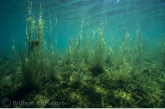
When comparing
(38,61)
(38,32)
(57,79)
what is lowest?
(57,79)

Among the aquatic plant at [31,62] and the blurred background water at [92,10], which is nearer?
the aquatic plant at [31,62]

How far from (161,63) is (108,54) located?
467cm

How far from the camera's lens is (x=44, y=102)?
4.31 metres

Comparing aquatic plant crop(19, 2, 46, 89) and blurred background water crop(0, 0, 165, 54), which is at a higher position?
blurred background water crop(0, 0, 165, 54)

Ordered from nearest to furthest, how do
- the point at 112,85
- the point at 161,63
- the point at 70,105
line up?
1. the point at 70,105
2. the point at 112,85
3. the point at 161,63

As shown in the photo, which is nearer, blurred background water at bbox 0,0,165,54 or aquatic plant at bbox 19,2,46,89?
aquatic plant at bbox 19,2,46,89

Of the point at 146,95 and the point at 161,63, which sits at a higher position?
the point at 161,63

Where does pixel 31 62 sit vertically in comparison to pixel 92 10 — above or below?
below

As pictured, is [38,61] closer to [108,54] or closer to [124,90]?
[124,90]

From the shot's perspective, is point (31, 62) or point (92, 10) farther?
point (92, 10)

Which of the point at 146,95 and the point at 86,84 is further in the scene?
the point at 86,84

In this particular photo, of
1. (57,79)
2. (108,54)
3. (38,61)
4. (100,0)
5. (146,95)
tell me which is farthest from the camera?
(100,0)

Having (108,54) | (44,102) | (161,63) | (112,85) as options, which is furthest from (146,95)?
(108,54)

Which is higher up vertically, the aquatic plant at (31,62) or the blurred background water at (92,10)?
the blurred background water at (92,10)
